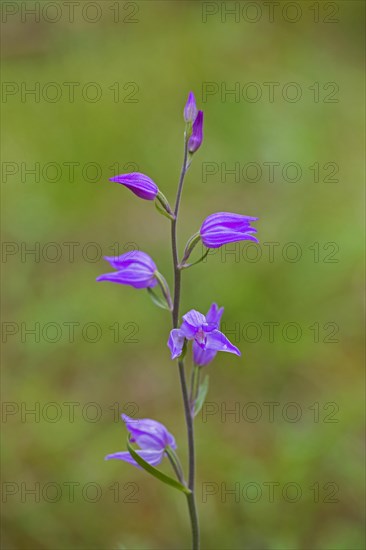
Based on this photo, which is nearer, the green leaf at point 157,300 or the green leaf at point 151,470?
the green leaf at point 151,470

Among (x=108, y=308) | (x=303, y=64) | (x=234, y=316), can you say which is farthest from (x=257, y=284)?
(x=303, y=64)

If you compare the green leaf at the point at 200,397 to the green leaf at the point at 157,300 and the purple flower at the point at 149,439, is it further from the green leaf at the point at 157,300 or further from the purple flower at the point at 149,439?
the green leaf at the point at 157,300

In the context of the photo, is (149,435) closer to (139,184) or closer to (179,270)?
(179,270)

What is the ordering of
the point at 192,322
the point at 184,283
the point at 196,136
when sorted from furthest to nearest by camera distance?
the point at 184,283 → the point at 196,136 → the point at 192,322

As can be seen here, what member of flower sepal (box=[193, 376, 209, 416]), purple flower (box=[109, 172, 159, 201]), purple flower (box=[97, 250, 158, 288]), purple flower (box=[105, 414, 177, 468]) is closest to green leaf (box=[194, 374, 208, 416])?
flower sepal (box=[193, 376, 209, 416])

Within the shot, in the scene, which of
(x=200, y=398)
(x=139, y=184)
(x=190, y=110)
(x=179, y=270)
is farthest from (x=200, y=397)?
(x=190, y=110)

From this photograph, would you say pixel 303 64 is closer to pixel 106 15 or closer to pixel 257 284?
pixel 106 15

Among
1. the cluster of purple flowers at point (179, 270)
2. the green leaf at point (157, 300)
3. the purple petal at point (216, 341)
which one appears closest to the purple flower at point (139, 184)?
the cluster of purple flowers at point (179, 270)
